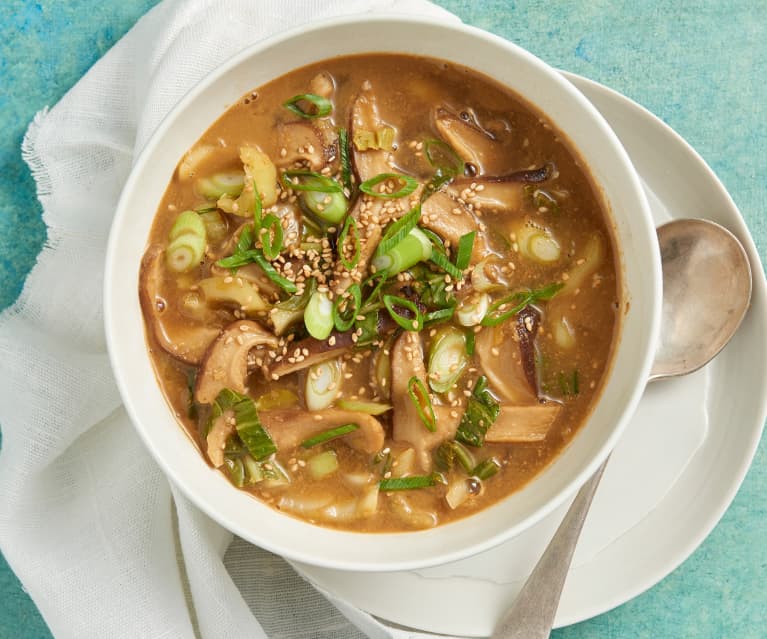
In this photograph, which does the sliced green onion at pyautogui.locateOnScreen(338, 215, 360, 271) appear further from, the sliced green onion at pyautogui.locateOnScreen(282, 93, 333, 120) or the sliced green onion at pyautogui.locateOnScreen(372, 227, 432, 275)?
the sliced green onion at pyautogui.locateOnScreen(282, 93, 333, 120)

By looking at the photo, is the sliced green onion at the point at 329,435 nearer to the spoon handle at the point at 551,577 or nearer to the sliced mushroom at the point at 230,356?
the sliced mushroom at the point at 230,356

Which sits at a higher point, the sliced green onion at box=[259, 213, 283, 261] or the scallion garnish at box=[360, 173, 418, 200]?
the scallion garnish at box=[360, 173, 418, 200]

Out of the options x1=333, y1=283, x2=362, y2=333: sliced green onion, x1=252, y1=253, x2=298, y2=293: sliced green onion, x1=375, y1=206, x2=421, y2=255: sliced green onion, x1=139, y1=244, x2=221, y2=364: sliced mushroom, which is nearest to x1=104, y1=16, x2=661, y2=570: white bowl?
x1=139, y1=244, x2=221, y2=364: sliced mushroom

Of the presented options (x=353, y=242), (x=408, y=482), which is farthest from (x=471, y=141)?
(x=408, y=482)

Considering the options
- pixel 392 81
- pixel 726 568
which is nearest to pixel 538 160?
pixel 392 81

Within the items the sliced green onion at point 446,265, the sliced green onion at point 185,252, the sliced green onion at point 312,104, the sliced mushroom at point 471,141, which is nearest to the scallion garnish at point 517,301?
the sliced green onion at point 446,265

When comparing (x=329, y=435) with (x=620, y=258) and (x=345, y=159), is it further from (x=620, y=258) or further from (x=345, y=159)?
(x=620, y=258)
